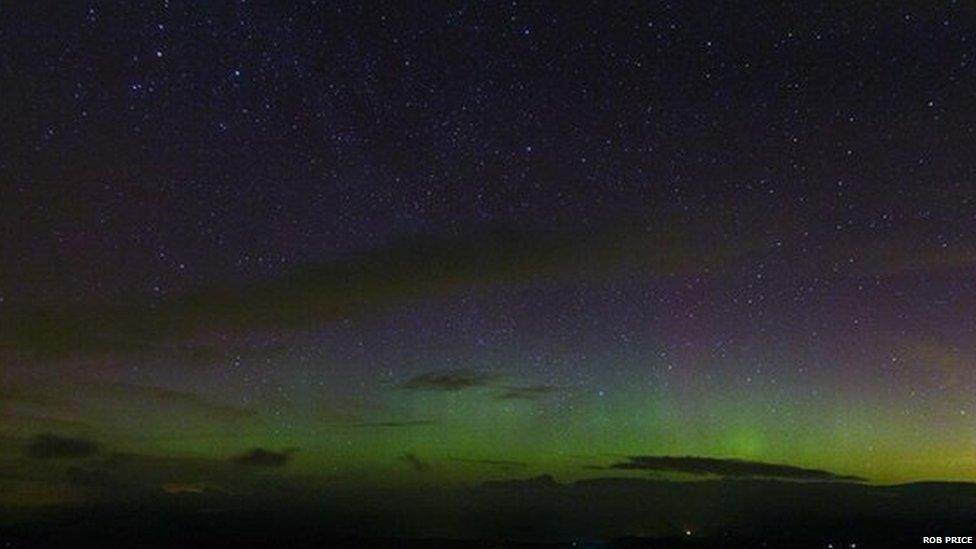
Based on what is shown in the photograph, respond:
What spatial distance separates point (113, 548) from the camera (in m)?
70.8

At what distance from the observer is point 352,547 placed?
94000 millimetres

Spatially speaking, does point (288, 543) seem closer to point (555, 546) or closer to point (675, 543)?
point (555, 546)

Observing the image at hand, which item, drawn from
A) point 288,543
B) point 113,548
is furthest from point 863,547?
point 113,548

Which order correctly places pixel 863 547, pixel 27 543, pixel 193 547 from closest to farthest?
pixel 27 543, pixel 193 547, pixel 863 547

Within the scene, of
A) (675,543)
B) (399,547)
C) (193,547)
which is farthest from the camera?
(675,543)

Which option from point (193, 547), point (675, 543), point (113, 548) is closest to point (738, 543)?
point (675, 543)

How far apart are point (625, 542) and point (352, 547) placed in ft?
91.4

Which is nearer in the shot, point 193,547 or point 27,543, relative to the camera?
point 27,543

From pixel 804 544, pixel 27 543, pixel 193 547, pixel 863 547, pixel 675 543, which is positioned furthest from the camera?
pixel 675 543

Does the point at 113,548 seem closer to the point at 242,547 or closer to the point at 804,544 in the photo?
the point at 242,547

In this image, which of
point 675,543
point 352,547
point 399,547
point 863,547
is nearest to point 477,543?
point 399,547

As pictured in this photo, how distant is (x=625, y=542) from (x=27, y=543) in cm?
5709

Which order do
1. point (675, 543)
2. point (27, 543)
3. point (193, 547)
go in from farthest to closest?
1. point (675, 543)
2. point (193, 547)
3. point (27, 543)

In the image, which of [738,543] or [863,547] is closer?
[863,547]
